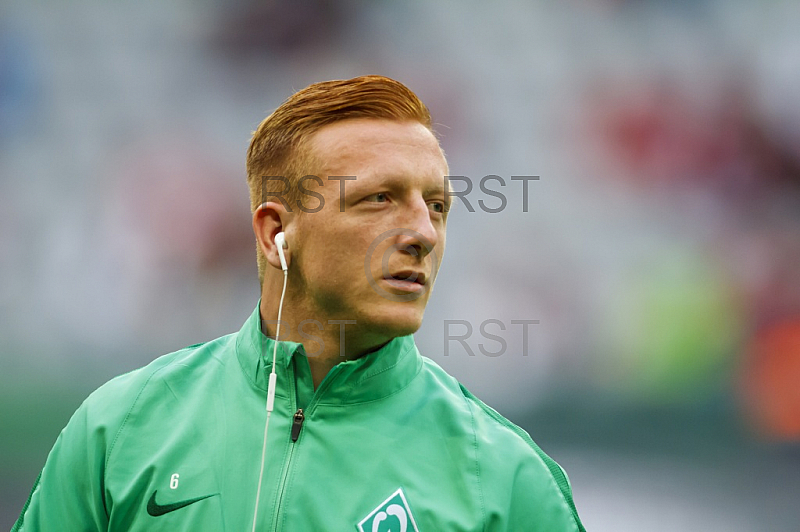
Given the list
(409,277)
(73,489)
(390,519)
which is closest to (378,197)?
(409,277)

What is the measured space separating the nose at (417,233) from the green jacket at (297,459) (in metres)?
0.22

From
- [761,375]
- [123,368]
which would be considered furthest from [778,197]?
[123,368]

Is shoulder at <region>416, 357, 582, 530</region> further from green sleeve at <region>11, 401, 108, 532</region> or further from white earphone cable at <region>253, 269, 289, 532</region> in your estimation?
green sleeve at <region>11, 401, 108, 532</region>

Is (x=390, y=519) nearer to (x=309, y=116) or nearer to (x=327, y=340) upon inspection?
(x=327, y=340)

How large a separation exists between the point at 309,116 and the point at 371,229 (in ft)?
0.99

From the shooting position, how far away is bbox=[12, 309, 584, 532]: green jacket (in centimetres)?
176

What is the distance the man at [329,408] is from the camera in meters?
1.77

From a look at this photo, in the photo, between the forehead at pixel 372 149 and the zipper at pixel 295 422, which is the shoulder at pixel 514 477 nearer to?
the zipper at pixel 295 422

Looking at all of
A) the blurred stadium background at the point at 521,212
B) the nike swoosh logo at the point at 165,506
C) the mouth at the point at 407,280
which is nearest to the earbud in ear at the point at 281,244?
the mouth at the point at 407,280

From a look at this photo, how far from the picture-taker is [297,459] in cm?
179

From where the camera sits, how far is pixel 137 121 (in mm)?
5340

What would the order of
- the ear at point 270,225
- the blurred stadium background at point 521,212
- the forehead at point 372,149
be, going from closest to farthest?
the forehead at point 372,149, the ear at point 270,225, the blurred stadium background at point 521,212

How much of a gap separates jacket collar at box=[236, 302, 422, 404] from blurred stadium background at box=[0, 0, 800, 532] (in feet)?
9.20

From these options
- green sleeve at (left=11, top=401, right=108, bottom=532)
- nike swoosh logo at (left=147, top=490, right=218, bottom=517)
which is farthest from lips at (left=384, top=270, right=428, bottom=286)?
green sleeve at (left=11, top=401, right=108, bottom=532)
